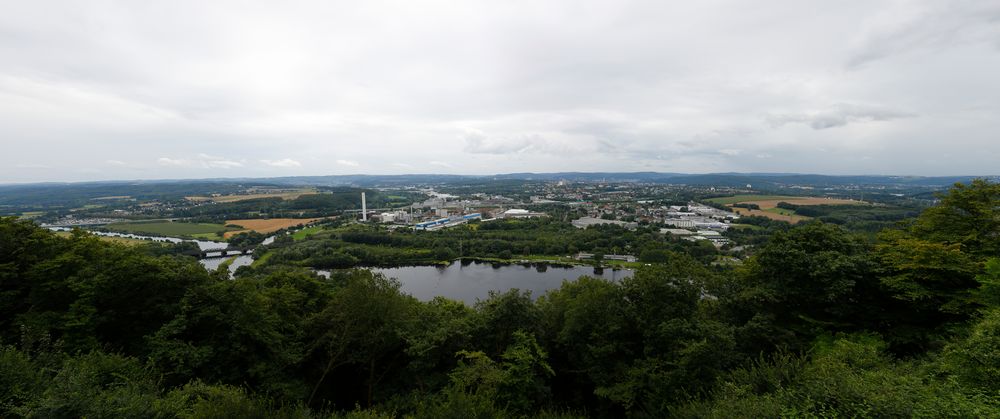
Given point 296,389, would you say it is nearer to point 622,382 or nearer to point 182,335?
point 182,335

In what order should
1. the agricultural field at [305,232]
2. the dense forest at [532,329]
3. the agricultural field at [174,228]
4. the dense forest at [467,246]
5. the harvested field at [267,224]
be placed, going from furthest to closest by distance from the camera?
the harvested field at [267,224] → the agricultural field at [174,228] → the agricultural field at [305,232] → the dense forest at [467,246] → the dense forest at [532,329]

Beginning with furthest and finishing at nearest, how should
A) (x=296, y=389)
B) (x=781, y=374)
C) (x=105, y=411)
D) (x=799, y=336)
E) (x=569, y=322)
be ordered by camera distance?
(x=569, y=322), (x=799, y=336), (x=296, y=389), (x=781, y=374), (x=105, y=411)

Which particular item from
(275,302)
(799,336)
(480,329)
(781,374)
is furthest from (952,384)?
(275,302)

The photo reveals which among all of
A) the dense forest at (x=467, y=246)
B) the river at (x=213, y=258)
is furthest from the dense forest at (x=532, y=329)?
the river at (x=213, y=258)

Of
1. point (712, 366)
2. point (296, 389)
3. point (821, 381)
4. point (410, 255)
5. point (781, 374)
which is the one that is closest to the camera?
point (821, 381)

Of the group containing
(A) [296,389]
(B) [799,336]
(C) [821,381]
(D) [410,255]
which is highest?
(C) [821,381]

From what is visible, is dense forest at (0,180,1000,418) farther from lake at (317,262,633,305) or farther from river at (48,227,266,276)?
river at (48,227,266,276)

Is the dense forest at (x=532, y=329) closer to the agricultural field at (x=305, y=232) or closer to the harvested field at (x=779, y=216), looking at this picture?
the agricultural field at (x=305, y=232)
